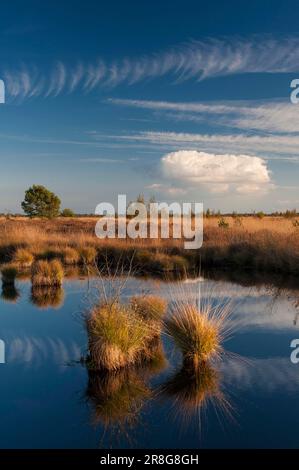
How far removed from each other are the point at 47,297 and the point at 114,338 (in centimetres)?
539

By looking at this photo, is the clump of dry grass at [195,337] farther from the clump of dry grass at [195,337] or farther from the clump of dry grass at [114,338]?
the clump of dry grass at [114,338]

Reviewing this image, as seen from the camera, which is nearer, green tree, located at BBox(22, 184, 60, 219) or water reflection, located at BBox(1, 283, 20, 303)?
water reflection, located at BBox(1, 283, 20, 303)

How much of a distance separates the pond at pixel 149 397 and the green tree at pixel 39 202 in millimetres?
45521

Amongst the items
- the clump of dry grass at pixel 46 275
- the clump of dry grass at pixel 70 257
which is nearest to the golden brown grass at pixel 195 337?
the clump of dry grass at pixel 46 275

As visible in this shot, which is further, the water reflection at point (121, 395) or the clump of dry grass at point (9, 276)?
the clump of dry grass at point (9, 276)

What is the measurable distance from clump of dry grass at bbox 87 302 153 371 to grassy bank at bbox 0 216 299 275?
833 centimetres

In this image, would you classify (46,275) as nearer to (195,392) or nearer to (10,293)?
(10,293)

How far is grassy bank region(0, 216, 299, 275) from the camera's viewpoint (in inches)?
623

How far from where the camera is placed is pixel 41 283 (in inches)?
497

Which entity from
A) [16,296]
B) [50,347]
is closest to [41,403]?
[50,347]

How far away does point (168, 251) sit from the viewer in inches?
727

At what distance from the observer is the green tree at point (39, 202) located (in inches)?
2061

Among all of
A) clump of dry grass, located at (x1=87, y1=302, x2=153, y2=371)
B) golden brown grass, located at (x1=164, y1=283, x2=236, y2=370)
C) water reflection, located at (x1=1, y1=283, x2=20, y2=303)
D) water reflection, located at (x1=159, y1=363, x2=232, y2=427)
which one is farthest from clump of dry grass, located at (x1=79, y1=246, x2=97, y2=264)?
water reflection, located at (x1=159, y1=363, x2=232, y2=427)

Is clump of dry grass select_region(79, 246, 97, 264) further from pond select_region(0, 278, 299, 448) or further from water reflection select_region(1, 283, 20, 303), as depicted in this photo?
pond select_region(0, 278, 299, 448)
